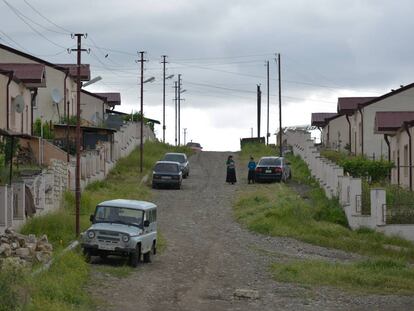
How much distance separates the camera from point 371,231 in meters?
37.9

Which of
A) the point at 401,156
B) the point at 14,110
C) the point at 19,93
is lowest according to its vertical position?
the point at 401,156

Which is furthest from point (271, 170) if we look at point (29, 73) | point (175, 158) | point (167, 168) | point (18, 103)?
point (18, 103)

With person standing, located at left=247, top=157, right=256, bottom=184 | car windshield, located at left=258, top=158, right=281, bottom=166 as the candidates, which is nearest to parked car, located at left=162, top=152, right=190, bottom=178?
person standing, located at left=247, top=157, right=256, bottom=184

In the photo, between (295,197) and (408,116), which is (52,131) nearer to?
(295,197)

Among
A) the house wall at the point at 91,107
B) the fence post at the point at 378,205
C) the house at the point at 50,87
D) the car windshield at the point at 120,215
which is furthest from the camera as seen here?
the house wall at the point at 91,107

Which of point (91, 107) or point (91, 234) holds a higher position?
point (91, 107)

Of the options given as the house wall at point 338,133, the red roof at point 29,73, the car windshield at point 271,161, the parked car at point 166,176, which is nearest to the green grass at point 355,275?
the parked car at point 166,176

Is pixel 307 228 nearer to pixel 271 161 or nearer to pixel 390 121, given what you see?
pixel 390 121

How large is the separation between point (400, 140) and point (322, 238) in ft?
42.1

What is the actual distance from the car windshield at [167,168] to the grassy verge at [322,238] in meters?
4.32

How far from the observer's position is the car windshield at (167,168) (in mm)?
51456

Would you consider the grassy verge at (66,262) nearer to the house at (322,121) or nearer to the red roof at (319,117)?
the house at (322,121)

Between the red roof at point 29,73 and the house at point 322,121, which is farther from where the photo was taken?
the house at point 322,121

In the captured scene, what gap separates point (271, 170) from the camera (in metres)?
53.2
